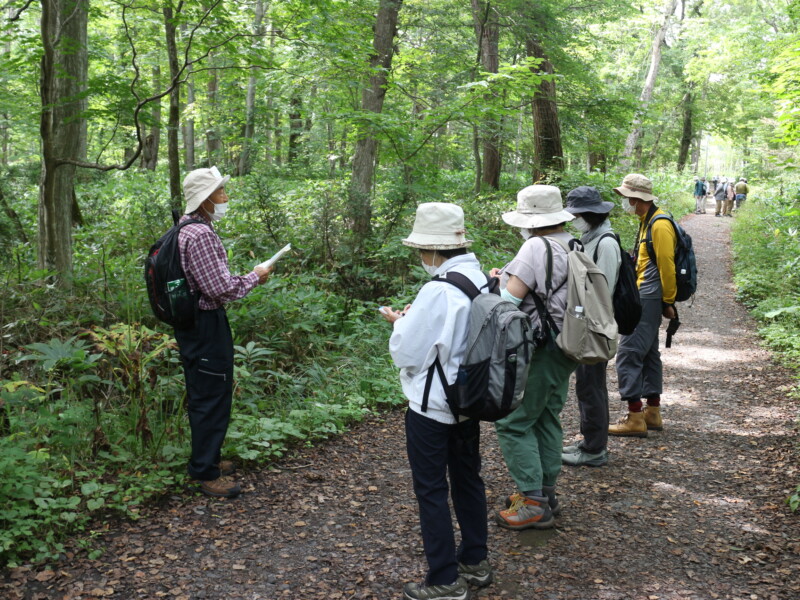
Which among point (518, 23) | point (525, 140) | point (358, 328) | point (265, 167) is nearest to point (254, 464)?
point (358, 328)

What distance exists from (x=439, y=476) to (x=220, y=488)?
1.87m

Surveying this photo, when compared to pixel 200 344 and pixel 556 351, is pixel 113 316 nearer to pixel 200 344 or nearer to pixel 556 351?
pixel 200 344

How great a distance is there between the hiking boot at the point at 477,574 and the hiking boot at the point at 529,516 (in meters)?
0.65

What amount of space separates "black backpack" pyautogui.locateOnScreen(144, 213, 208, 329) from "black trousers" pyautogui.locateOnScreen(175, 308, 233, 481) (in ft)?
0.36

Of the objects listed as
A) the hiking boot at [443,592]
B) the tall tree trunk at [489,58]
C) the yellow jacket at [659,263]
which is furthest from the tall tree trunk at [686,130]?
Result: the hiking boot at [443,592]

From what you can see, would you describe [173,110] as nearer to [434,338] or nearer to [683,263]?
[683,263]

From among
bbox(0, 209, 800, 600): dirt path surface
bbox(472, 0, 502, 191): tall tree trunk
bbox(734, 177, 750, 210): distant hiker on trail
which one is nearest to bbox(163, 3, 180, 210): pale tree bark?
bbox(472, 0, 502, 191): tall tree trunk

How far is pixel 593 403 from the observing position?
4684 millimetres

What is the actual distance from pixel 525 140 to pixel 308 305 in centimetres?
1536

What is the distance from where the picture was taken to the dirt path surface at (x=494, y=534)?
3223 millimetres

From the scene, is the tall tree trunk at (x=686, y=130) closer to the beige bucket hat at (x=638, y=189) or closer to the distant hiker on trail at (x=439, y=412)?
the beige bucket hat at (x=638, y=189)

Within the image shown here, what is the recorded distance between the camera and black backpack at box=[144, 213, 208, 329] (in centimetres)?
375

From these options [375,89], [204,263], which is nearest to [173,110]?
[375,89]

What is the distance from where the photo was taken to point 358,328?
24.8 feet
